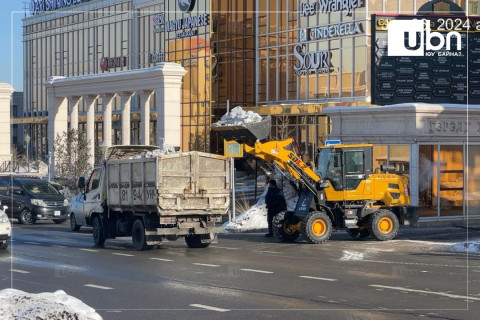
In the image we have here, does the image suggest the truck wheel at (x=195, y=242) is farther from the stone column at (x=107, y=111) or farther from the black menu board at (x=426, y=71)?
the stone column at (x=107, y=111)

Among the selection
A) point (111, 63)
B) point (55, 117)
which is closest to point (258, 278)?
point (55, 117)

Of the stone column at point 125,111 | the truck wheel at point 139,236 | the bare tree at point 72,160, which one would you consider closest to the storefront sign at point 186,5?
the stone column at point 125,111

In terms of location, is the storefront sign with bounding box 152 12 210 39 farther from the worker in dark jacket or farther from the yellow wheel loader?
the yellow wheel loader

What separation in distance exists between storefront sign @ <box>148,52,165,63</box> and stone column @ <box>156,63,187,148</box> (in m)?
18.5

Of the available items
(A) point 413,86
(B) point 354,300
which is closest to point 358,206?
(A) point 413,86

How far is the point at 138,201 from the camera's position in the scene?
2403 cm

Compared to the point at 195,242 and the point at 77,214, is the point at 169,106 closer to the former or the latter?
the point at 77,214

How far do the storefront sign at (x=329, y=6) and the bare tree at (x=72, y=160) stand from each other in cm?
1430

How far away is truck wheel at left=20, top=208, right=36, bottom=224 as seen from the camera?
3624 cm

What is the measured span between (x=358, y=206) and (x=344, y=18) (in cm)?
2730

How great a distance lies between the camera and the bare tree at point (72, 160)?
50.8m

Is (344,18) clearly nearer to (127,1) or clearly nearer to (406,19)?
(406,19)

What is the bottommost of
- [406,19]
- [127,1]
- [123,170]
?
[123,170]

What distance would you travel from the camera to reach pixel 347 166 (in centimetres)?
2656
